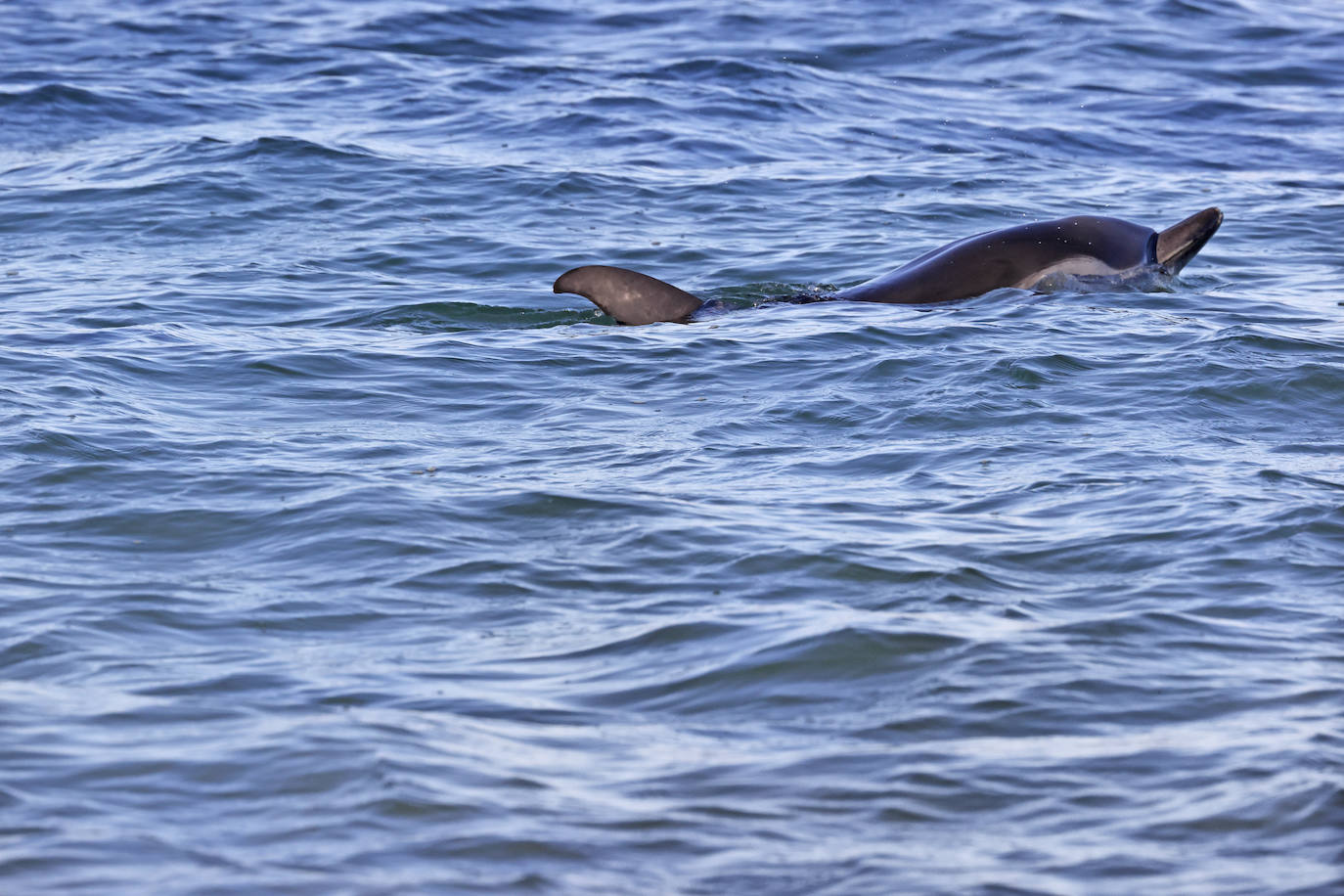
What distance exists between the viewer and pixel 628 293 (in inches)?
394

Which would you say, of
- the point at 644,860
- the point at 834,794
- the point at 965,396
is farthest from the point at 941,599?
the point at 965,396

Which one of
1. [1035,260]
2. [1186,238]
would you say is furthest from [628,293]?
[1186,238]

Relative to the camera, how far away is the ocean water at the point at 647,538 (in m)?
4.45

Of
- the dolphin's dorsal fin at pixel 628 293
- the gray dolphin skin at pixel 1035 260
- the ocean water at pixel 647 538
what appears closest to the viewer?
the ocean water at pixel 647 538

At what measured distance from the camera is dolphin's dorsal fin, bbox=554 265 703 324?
9820 mm

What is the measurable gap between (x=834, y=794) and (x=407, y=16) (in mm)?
19130

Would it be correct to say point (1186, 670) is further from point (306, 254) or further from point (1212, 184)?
point (1212, 184)

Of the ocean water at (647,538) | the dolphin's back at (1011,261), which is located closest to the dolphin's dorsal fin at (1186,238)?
the dolphin's back at (1011,261)

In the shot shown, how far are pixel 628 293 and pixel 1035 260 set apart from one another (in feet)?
8.44

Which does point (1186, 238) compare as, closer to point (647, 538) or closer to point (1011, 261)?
point (1011, 261)

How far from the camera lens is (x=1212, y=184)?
15.0 meters

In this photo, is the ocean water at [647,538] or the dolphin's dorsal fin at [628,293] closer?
the ocean water at [647,538]

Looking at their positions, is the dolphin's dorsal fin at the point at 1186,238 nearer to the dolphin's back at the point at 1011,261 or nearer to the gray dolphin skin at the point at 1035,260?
the gray dolphin skin at the point at 1035,260

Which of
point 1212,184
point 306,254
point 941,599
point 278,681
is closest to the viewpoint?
point 278,681
